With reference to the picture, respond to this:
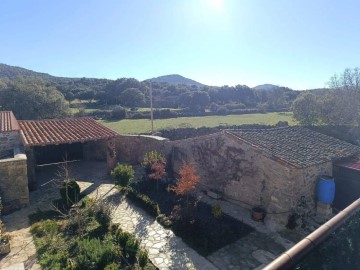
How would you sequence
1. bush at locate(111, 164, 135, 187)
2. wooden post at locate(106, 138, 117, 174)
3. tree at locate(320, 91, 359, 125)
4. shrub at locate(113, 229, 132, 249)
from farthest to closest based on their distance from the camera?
tree at locate(320, 91, 359, 125) → wooden post at locate(106, 138, 117, 174) → bush at locate(111, 164, 135, 187) → shrub at locate(113, 229, 132, 249)

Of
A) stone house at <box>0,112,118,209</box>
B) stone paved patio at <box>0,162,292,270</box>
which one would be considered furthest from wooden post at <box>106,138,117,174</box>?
stone paved patio at <box>0,162,292,270</box>

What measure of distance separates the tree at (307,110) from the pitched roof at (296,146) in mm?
27754

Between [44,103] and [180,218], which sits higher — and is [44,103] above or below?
above

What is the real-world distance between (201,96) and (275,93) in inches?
1183

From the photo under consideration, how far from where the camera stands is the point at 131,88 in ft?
234

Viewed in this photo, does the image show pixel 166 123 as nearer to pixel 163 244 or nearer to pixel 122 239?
pixel 163 244

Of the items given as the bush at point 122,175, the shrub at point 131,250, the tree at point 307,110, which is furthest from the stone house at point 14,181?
the tree at point 307,110

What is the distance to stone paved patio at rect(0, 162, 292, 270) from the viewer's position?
401 inches

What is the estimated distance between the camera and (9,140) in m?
18.2

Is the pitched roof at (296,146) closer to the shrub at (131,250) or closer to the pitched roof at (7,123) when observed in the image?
the shrub at (131,250)

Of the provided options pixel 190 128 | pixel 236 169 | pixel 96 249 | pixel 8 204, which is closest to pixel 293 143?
pixel 236 169

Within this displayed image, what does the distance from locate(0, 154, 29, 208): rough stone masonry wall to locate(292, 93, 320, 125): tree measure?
137 feet

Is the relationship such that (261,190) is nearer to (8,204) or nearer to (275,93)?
(8,204)

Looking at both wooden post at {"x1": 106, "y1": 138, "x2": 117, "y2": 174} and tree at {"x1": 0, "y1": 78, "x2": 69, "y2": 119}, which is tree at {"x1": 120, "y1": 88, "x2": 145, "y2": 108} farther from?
wooden post at {"x1": 106, "y1": 138, "x2": 117, "y2": 174}
